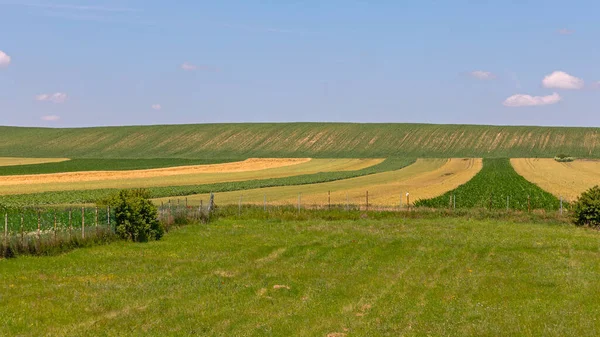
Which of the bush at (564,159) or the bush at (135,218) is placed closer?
the bush at (135,218)

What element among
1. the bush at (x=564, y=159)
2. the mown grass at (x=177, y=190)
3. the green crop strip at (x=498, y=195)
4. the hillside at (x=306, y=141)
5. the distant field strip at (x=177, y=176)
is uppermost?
the hillside at (x=306, y=141)

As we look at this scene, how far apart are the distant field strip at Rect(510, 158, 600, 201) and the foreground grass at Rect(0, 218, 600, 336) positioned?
33306mm

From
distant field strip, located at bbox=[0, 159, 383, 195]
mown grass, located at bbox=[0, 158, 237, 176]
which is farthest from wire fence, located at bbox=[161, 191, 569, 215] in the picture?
mown grass, located at bbox=[0, 158, 237, 176]

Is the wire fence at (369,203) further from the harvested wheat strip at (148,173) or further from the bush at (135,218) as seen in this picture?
the harvested wheat strip at (148,173)

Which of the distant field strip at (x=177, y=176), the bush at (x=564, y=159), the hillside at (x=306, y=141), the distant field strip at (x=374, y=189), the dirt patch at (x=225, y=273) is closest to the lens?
the dirt patch at (x=225, y=273)

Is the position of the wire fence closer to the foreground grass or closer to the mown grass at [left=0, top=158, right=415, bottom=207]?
the mown grass at [left=0, top=158, right=415, bottom=207]

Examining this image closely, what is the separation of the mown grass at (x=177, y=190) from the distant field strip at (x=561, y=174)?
74.5 feet

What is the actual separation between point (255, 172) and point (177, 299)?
279 feet

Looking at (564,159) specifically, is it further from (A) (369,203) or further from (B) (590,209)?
(B) (590,209)

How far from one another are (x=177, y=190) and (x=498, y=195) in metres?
31.5

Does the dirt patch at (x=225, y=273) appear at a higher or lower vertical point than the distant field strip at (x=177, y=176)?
lower

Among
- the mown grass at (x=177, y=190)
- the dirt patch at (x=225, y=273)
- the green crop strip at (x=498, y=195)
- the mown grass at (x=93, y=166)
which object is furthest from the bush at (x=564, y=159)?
the dirt patch at (x=225, y=273)

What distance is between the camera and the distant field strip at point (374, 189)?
218 feet

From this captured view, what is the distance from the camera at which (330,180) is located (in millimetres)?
93062
